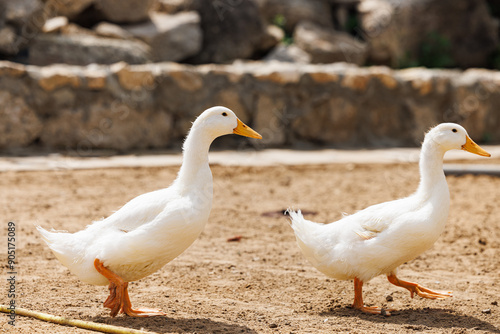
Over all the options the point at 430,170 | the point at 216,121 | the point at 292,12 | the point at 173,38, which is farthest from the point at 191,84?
the point at 292,12

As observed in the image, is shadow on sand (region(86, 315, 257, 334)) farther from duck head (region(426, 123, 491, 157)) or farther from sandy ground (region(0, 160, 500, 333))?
duck head (region(426, 123, 491, 157))

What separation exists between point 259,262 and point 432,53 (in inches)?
388

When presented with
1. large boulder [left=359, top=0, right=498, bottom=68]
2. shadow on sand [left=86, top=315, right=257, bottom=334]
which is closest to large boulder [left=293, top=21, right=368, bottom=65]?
large boulder [left=359, top=0, right=498, bottom=68]

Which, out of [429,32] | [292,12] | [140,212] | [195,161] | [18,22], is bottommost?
[140,212]

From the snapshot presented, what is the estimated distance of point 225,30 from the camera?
1171cm

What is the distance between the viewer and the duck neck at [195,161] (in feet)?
11.8

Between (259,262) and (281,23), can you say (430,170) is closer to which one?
(259,262)

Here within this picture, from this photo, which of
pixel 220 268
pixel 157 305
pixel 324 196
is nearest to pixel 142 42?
pixel 324 196

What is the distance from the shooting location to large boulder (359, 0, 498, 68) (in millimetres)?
13102

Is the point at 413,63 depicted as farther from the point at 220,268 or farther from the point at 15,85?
the point at 220,268

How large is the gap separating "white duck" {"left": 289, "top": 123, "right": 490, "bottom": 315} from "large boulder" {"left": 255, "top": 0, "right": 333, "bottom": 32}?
9868 millimetres

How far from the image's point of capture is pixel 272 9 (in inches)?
532

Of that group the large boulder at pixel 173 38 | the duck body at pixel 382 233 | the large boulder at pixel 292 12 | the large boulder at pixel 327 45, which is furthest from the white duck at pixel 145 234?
the large boulder at pixel 292 12

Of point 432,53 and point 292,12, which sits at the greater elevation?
point 292,12
